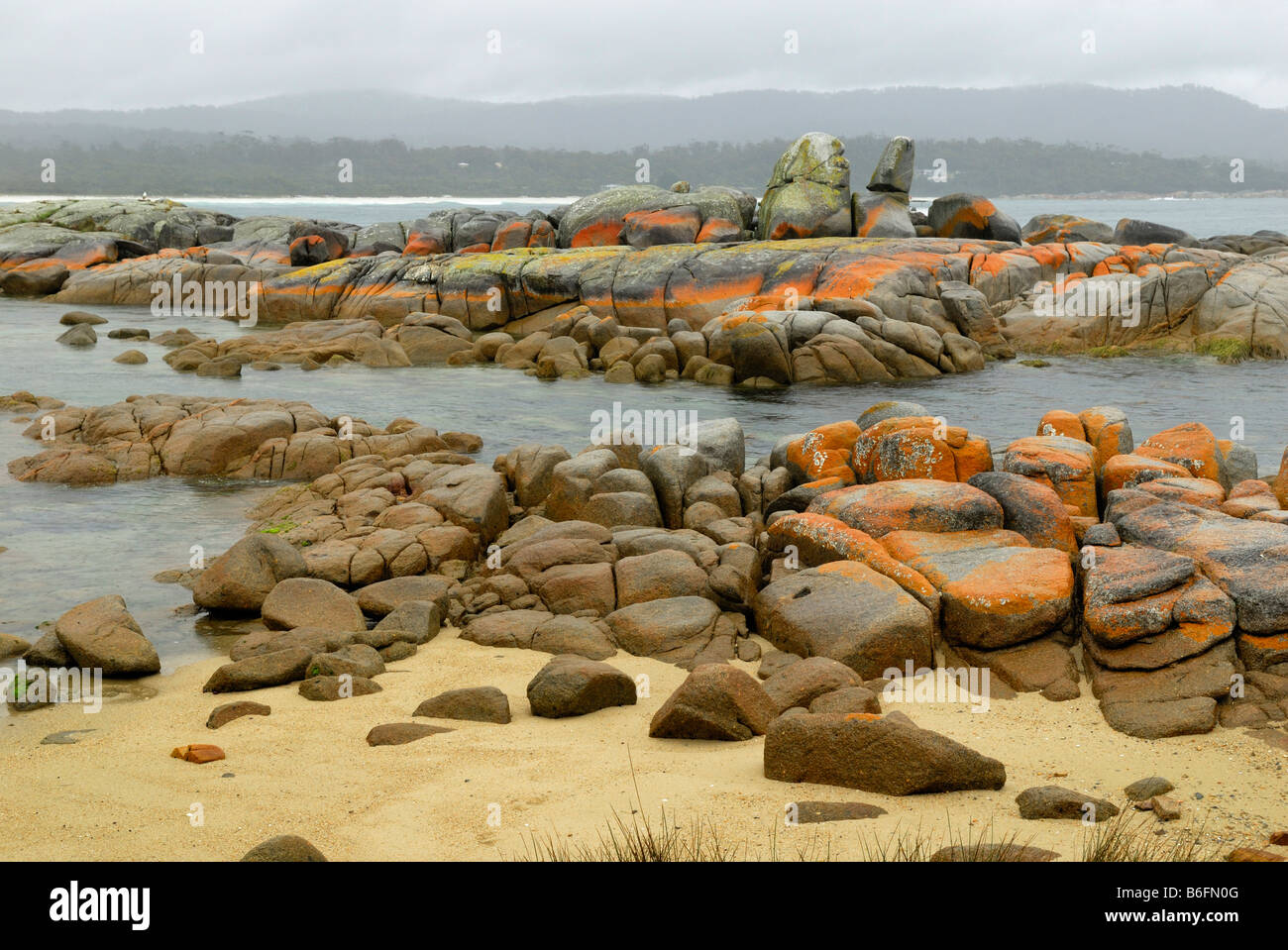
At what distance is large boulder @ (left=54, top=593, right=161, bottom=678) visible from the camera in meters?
9.81

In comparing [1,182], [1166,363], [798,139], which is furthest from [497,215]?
[1,182]

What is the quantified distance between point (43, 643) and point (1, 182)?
205m

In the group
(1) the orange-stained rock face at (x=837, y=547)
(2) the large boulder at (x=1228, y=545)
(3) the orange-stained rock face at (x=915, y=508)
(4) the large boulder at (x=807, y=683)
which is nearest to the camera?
(4) the large boulder at (x=807, y=683)

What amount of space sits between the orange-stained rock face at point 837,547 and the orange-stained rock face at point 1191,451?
17.3 ft

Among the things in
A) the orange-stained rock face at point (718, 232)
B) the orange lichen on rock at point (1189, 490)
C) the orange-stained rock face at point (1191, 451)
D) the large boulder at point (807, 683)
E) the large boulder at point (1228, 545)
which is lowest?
the large boulder at point (807, 683)

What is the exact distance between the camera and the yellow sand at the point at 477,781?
6.16m

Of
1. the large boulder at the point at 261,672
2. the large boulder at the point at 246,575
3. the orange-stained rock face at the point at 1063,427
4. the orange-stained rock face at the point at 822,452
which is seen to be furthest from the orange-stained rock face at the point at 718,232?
the large boulder at the point at 261,672

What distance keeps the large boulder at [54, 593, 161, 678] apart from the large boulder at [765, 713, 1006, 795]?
611cm

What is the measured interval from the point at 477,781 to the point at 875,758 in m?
2.61

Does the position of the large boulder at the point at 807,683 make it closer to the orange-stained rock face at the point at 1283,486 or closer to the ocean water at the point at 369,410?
the ocean water at the point at 369,410

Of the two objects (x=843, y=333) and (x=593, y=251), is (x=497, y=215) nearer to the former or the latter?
(x=593, y=251)

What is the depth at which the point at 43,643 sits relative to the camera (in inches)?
391

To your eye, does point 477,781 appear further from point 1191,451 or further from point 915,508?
point 1191,451

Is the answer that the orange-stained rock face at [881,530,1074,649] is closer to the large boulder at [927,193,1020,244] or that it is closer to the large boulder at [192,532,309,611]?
the large boulder at [192,532,309,611]
